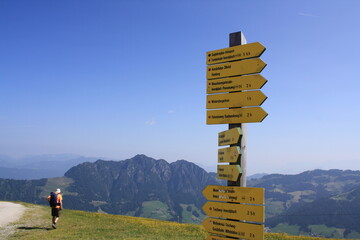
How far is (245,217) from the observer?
32.9 ft

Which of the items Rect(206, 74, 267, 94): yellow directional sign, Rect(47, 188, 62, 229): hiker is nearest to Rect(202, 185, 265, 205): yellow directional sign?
Rect(206, 74, 267, 94): yellow directional sign

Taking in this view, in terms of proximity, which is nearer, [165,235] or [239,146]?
[239,146]

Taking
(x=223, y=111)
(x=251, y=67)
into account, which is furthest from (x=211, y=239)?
(x=251, y=67)

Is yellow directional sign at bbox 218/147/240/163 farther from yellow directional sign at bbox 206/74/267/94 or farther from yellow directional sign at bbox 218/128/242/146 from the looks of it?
yellow directional sign at bbox 206/74/267/94

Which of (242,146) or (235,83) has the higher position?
(235,83)

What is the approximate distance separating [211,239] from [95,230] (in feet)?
51.0

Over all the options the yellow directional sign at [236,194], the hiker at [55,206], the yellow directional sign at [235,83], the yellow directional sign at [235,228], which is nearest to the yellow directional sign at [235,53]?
the yellow directional sign at [235,83]

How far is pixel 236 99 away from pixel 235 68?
1.17 meters

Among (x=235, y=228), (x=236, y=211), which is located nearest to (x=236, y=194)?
(x=236, y=211)

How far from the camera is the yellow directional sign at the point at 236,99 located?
33.9ft

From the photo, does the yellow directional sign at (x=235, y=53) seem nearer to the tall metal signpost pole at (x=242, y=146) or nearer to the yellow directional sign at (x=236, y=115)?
the tall metal signpost pole at (x=242, y=146)

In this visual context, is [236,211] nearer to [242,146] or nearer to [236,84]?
[242,146]

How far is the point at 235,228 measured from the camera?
33.7 feet

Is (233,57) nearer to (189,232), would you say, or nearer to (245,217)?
(245,217)
